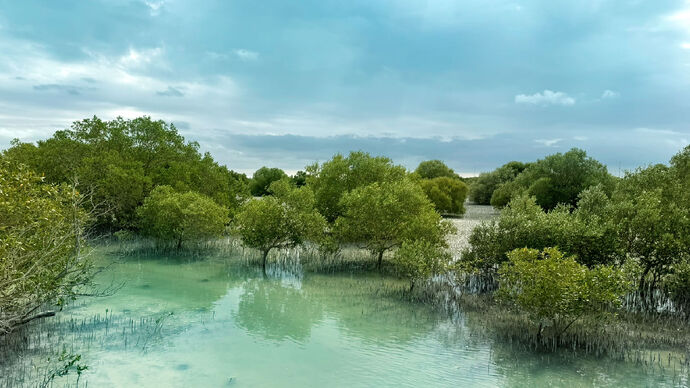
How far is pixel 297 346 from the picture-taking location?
18.3m

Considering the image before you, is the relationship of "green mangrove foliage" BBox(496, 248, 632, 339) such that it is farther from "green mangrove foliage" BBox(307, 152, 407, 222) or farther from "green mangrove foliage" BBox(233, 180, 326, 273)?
"green mangrove foliage" BBox(307, 152, 407, 222)

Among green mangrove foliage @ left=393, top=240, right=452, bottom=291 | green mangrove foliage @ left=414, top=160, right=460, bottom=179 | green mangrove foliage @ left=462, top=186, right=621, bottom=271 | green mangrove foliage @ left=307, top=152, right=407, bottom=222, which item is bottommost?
green mangrove foliage @ left=393, top=240, right=452, bottom=291

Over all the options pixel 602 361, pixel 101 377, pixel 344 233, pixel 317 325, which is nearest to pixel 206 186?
pixel 344 233

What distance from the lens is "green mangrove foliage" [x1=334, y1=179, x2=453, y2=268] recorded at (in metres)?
30.4

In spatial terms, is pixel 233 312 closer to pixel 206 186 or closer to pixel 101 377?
pixel 101 377

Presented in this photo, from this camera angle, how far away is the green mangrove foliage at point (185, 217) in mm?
35469

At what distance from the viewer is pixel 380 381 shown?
49.2ft

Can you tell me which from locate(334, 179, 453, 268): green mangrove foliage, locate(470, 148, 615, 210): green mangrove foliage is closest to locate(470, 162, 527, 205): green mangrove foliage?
locate(470, 148, 615, 210): green mangrove foliage

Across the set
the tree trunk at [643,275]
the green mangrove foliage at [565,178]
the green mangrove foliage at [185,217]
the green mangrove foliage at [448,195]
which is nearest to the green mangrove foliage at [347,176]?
the green mangrove foliage at [185,217]

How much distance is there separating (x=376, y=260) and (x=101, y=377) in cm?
2386

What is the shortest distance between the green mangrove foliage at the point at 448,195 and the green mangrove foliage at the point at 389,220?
45.2 metres

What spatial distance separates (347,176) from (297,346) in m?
23.1

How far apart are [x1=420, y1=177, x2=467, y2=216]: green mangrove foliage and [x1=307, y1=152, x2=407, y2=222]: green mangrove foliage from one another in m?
38.1

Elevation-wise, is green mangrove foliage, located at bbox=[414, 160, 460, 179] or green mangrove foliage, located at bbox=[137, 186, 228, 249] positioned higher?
green mangrove foliage, located at bbox=[414, 160, 460, 179]
